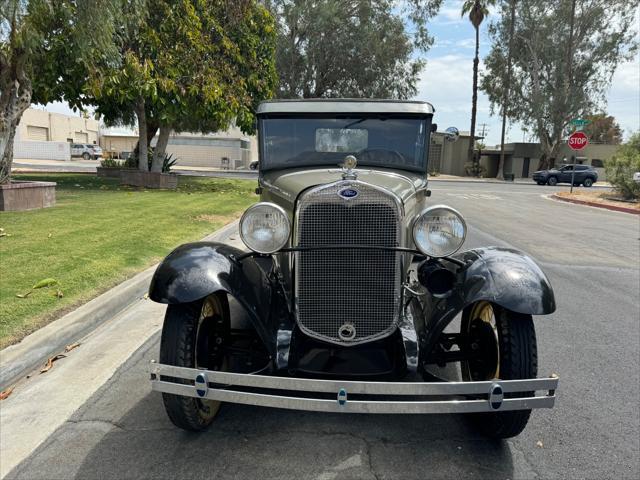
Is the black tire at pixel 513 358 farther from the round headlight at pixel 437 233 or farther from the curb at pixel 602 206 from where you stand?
the curb at pixel 602 206

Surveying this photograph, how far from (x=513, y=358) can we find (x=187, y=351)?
1.77 meters

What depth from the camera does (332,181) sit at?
291cm

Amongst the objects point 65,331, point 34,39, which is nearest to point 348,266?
point 65,331

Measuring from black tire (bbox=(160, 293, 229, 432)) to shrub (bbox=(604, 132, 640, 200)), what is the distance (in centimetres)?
2156

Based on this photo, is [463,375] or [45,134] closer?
[463,375]

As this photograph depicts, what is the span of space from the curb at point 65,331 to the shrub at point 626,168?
68.1ft

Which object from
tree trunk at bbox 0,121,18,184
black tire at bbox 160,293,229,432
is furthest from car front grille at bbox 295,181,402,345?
tree trunk at bbox 0,121,18,184

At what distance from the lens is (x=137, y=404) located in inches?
122

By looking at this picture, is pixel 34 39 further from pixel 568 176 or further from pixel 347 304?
pixel 568 176

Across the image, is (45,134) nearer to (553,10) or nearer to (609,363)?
(553,10)

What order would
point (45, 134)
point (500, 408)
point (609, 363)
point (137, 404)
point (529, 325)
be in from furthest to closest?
point (45, 134) < point (609, 363) < point (137, 404) < point (529, 325) < point (500, 408)

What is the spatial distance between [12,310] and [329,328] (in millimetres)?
2983

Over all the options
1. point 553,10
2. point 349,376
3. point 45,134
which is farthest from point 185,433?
point 45,134

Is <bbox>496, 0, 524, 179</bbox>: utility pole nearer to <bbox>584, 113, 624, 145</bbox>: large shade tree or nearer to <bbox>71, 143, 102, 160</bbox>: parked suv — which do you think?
<bbox>584, 113, 624, 145</bbox>: large shade tree
